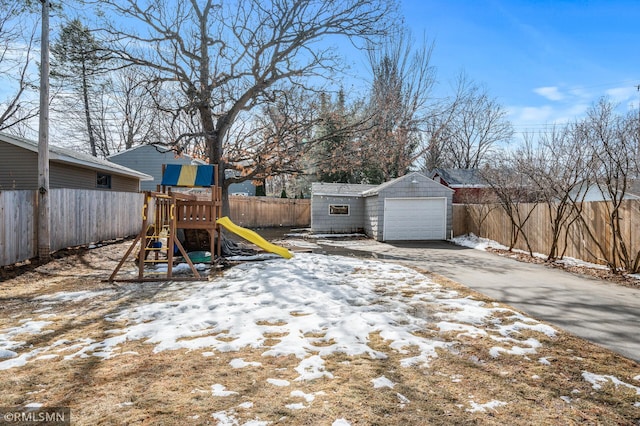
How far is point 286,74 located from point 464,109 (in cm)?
2142

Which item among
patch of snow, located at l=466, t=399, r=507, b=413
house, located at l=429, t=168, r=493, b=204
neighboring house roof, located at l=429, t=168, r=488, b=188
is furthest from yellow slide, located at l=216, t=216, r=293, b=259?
neighboring house roof, located at l=429, t=168, r=488, b=188

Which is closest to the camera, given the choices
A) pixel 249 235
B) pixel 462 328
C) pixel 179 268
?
pixel 462 328

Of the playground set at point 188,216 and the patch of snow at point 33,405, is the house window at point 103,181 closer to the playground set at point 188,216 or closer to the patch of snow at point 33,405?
the playground set at point 188,216

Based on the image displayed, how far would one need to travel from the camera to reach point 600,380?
277 centimetres

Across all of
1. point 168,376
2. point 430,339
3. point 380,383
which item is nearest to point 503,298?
point 430,339

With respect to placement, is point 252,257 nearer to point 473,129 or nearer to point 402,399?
point 402,399

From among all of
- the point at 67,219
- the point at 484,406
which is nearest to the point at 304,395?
the point at 484,406

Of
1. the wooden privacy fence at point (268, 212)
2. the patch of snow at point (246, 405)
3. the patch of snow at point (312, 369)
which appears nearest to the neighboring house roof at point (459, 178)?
the wooden privacy fence at point (268, 212)

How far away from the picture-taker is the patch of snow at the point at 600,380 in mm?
2668

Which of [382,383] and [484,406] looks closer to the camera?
[484,406]

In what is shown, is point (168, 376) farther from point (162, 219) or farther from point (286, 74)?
point (286, 74)

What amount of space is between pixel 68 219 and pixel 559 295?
10.9 meters

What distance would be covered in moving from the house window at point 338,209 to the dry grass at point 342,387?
582 inches

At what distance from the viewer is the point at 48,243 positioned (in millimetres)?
7898
